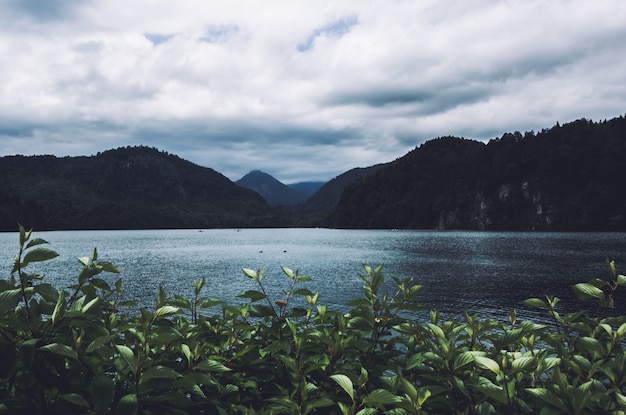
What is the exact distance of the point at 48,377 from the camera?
2846 millimetres

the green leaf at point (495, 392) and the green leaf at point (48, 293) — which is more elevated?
the green leaf at point (48, 293)

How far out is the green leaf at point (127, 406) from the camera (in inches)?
101

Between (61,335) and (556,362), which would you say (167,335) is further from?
(556,362)

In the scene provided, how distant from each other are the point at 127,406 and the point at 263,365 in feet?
5.26

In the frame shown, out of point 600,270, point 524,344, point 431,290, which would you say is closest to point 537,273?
point 600,270

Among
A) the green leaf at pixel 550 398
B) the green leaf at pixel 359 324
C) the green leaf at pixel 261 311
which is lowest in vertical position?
the green leaf at pixel 550 398

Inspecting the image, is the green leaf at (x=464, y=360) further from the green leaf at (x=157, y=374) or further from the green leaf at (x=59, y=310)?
the green leaf at (x=59, y=310)

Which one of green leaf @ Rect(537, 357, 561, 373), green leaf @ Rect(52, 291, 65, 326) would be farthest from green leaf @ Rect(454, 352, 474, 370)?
green leaf @ Rect(52, 291, 65, 326)

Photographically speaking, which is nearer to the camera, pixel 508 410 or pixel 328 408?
pixel 508 410

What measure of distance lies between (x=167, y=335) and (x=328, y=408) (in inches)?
64.0

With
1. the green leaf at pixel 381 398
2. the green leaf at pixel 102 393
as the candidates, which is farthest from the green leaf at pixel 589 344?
the green leaf at pixel 102 393

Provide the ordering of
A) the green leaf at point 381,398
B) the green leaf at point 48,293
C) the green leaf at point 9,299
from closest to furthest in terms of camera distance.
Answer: the green leaf at point 9,299
the green leaf at point 381,398
the green leaf at point 48,293

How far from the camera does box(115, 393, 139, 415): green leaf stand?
8.41 feet

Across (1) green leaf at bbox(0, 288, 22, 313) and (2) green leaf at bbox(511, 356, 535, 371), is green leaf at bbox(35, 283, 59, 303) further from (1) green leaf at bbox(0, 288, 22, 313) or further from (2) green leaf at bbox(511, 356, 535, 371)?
(2) green leaf at bbox(511, 356, 535, 371)
